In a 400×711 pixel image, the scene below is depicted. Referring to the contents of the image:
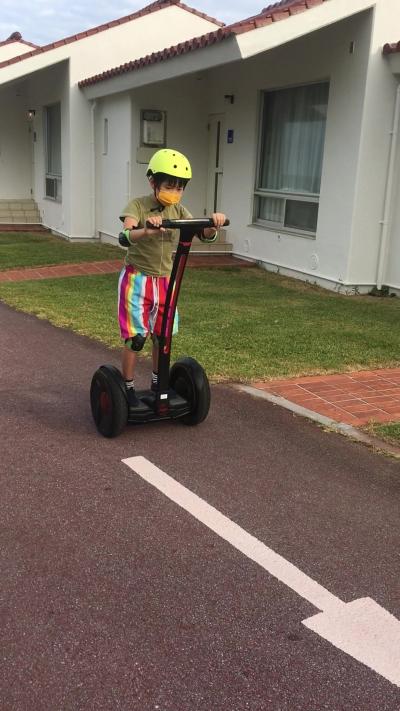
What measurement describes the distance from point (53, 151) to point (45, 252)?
5.12 meters

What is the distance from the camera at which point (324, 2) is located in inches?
345

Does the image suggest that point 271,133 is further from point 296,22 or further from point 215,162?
point 296,22

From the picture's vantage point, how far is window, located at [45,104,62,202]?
A: 17094mm

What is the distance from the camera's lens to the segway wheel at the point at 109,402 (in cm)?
428

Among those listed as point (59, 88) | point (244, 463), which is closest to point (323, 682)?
point (244, 463)

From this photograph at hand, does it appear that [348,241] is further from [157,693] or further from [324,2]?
[157,693]

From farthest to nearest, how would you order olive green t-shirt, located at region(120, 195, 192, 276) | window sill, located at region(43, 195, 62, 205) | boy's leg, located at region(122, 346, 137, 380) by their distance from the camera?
1. window sill, located at region(43, 195, 62, 205)
2. boy's leg, located at region(122, 346, 137, 380)
3. olive green t-shirt, located at region(120, 195, 192, 276)

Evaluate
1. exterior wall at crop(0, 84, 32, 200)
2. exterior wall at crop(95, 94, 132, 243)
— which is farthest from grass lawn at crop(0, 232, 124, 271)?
exterior wall at crop(0, 84, 32, 200)

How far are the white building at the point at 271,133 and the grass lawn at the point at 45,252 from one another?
0.64 metres

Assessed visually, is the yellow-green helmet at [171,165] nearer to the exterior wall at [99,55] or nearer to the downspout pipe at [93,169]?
the exterior wall at [99,55]

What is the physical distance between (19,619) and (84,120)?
46.5ft

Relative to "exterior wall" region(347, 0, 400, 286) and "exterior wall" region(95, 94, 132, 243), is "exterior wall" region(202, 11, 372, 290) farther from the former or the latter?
"exterior wall" region(95, 94, 132, 243)

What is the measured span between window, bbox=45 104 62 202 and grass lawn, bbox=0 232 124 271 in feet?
5.34

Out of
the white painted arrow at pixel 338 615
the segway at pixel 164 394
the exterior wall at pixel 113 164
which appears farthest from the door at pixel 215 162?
the white painted arrow at pixel 338 615
